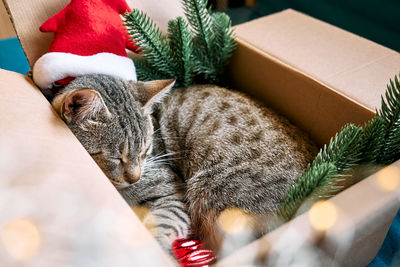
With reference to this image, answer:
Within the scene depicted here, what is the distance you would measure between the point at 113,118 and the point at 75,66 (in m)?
0.17

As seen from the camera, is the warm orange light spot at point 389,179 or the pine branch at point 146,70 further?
the pine branch at point 146,70

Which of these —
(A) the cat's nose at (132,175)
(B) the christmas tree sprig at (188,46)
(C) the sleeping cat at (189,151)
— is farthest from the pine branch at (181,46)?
(A) the cat's nose at (132,175)

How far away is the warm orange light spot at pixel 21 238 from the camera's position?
43 centimetres

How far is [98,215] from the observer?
0.47m

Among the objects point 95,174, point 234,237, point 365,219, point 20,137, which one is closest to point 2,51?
point 20,137

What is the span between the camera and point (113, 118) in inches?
30.9

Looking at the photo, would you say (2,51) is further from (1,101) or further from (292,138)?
(292,138)

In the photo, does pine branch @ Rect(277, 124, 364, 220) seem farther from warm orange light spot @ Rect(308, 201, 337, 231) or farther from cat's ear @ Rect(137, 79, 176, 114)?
cat's ear @ Rect(137, 79, 176, 114)

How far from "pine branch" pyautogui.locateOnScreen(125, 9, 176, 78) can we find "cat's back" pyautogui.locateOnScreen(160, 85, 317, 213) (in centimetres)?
11

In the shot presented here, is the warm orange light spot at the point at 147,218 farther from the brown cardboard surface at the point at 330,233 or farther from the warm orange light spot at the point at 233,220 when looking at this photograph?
the brown cardboard surface at the point at 330,233

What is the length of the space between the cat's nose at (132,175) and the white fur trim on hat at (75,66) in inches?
10.6

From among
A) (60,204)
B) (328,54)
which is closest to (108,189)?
(60,204)

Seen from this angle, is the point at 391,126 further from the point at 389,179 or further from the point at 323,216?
the point at 323,216

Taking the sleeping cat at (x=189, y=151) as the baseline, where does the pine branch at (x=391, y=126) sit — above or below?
above
